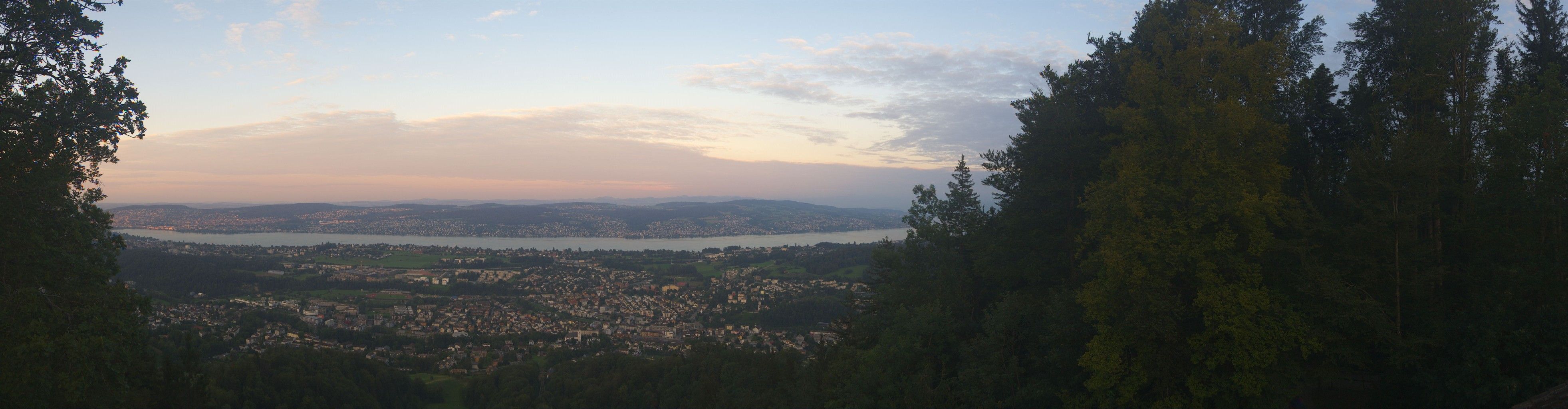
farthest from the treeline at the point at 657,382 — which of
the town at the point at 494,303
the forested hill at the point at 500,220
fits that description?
the forested hill at the point at 500,220

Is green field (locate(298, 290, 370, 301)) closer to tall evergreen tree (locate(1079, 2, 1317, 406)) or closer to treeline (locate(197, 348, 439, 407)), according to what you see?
treeline (locate(197, 348, 439, 407))

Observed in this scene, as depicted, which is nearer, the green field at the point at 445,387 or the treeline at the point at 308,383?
the treeline at the point at 308,383

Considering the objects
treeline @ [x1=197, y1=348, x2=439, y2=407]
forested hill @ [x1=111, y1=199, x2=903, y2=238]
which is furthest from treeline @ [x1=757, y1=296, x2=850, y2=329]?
forested hill @ [x1=111, y1=199, x2=903, y2=238]

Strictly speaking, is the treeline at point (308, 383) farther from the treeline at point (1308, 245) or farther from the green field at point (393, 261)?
the green field at point (393, 261)

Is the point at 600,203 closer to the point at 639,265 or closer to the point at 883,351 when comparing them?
the point at 639,265

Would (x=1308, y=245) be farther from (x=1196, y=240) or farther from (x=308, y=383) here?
(x=308, y=383)

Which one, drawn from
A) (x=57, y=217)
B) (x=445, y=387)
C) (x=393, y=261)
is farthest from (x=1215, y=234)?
(x=393, y=261)
